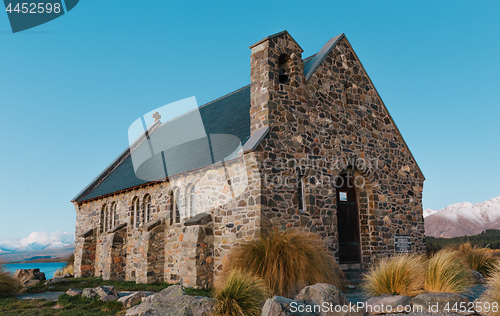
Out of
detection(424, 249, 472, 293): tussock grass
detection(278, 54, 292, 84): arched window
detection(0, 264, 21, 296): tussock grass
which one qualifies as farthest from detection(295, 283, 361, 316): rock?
detection(0, 264, 21, 296): tussock grass

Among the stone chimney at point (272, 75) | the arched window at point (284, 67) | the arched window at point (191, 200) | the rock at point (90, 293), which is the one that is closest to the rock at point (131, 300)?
the rock at point (90, 293)

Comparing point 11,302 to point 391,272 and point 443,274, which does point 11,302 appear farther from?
point 443,274

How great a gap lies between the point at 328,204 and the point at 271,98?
4187 millimetres

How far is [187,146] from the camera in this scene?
1678 cm

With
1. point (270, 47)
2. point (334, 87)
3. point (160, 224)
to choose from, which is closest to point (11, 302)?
point (160, 224)

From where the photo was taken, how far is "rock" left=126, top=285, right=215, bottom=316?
716cm

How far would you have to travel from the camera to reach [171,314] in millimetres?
7121

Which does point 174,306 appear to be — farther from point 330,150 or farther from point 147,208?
point 147,208

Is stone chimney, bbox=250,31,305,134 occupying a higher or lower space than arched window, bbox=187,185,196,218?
higher

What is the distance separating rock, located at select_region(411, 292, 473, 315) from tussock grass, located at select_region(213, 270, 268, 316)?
3.36m

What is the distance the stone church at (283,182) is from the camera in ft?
38.3

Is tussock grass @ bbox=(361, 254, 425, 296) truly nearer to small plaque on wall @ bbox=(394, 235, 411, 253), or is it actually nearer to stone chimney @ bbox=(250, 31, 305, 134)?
stone chimney @ bbox=(250, 31, 305, 134)

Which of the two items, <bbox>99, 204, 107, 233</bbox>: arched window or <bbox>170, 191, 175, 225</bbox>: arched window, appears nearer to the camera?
<bbox>170, 191, 175, 225</bbox>: arched window

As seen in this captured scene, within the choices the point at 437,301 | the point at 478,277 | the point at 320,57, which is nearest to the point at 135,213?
the point at 320,57
